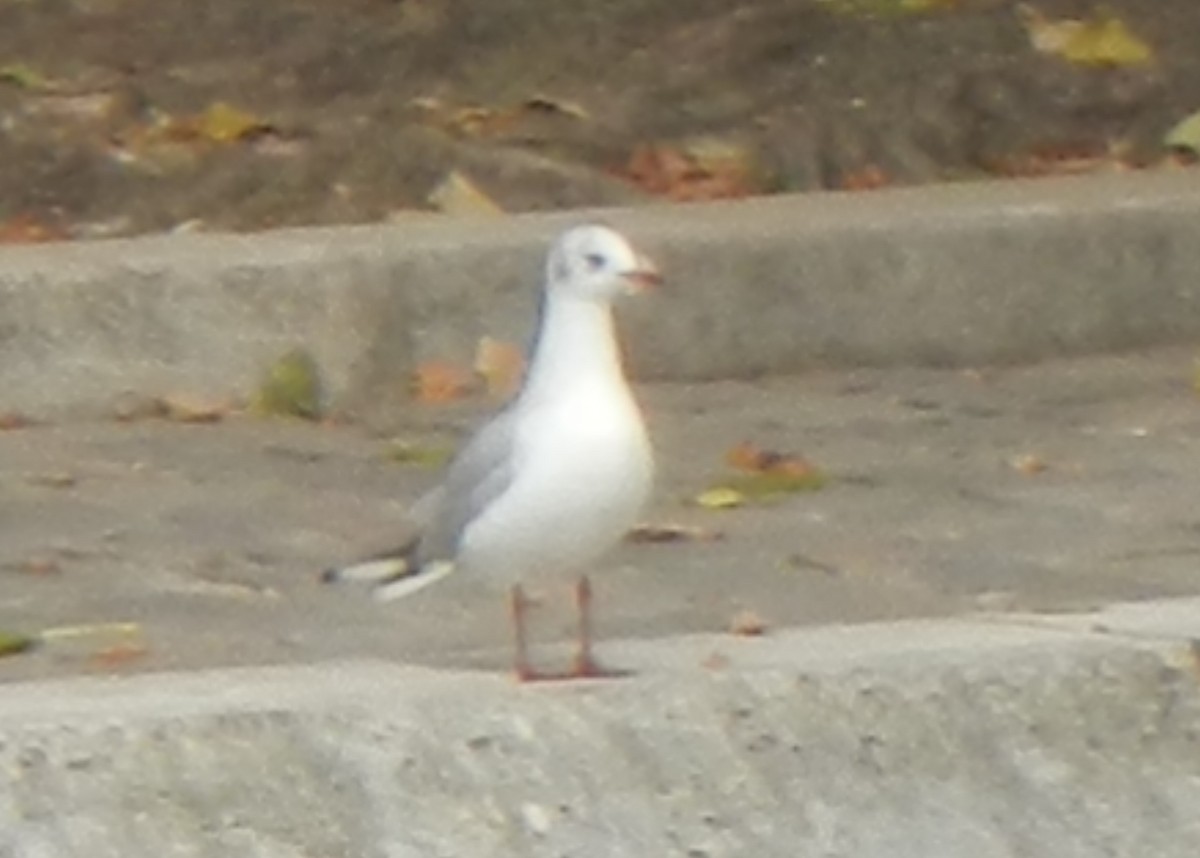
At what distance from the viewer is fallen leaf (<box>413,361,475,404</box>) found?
7.48 m

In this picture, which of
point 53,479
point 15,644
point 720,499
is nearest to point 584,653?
point 15,644

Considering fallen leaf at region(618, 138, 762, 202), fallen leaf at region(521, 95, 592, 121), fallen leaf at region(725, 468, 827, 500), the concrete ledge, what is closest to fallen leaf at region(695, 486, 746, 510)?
fallen leaf at region(725, 468, 827, 500)

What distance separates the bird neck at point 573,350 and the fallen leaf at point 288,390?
291cm

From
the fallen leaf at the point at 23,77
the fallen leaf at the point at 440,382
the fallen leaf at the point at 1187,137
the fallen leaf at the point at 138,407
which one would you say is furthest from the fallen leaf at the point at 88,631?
the fallen leaf at the point at 1187,137

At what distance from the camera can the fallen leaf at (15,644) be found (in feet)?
17.0

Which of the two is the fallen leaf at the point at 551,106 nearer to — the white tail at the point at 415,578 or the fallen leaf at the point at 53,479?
the fallen leaf at the point at 53,479

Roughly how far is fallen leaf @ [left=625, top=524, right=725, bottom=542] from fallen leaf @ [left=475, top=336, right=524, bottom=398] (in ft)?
4.41

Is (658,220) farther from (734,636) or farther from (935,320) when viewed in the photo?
(734,636)

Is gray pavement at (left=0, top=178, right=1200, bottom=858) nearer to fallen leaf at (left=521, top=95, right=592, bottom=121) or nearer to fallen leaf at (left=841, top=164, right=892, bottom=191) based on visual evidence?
fallen leaf at (left=841, top=164, right=892, bottom=191)

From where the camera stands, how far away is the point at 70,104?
8672mm

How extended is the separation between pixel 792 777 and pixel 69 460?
2805mm

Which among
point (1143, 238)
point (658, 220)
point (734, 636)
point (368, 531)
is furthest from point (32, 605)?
point (1143, 238)

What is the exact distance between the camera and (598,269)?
444 centimetres

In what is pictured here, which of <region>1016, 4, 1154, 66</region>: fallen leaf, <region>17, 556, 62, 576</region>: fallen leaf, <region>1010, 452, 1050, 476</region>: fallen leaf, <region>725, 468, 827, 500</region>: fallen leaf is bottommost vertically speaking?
<region>1010, 452, 1050, 476</region>: fallen leaf
